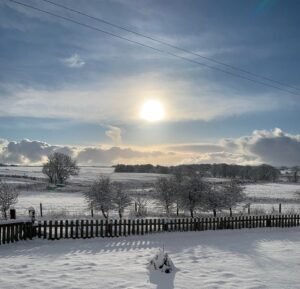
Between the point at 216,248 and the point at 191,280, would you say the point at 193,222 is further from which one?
the point at 191,280

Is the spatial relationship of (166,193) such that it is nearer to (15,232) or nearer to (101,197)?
(101,197)

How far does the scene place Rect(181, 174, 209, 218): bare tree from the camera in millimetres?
34406

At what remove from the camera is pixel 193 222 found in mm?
20719

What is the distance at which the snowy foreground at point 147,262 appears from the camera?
9.96 metres

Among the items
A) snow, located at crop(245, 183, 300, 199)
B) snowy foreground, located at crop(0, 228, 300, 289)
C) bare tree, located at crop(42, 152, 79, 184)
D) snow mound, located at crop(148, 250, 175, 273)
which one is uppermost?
bare tree, located at crop(42, 152, 79, 184)

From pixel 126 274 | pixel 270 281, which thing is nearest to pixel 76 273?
pixel 126 274

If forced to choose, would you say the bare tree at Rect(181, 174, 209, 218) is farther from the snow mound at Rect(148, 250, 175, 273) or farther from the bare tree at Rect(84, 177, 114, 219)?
the snow mound at Rect(148, 250, 175, 273)

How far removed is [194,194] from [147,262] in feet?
73.6

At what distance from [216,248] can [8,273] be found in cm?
806

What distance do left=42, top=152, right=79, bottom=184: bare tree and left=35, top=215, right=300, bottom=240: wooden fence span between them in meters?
74.6

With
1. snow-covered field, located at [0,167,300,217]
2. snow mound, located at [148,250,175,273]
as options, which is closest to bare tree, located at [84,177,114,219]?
snow-covered field, located at [0,167,300,217]

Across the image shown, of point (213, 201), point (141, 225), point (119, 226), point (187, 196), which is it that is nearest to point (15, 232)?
point (119, 226)

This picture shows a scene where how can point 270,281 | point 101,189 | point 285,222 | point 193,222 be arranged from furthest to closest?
point 101,189, point 285,222, point 193,222, point 270,281

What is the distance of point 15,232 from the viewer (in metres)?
15.8
